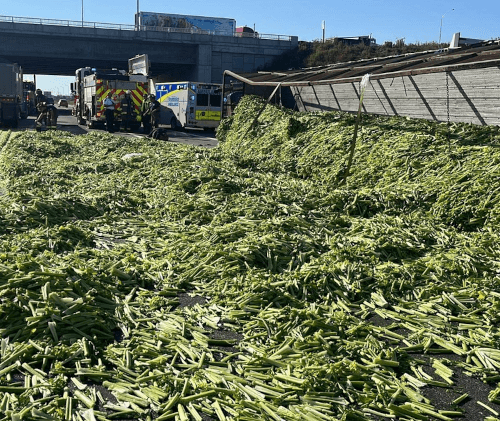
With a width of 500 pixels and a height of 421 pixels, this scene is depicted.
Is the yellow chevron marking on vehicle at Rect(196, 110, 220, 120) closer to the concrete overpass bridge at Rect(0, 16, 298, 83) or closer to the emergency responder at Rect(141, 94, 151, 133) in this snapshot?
the emergency responder at Rect(141, 94, 151, 133)

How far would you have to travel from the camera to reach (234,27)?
67875 mm

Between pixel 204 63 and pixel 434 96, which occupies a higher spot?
pixel 204 63

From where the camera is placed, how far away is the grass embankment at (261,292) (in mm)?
3674

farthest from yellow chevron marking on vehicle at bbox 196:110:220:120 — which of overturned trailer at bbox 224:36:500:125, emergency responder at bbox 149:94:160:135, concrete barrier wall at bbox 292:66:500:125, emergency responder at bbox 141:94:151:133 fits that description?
concrete barrier wall at bbox 292:66:500:125

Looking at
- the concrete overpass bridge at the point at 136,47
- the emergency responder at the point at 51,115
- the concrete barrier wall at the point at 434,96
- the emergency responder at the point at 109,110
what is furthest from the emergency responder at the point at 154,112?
the concrete overpass bridge at the point at 136,47

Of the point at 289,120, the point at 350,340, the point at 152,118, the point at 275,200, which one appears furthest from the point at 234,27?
the point at 350,340

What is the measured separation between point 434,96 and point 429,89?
0.87 feet

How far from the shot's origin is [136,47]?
186ft

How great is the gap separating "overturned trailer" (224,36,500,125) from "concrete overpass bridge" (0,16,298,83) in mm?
41311

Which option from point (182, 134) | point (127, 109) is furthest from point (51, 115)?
point (182, 134)

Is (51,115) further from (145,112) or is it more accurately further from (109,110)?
(145,112)

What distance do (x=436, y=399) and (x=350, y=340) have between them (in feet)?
2.85

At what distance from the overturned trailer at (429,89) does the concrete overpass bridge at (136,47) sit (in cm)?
4131

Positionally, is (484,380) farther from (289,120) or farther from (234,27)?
(234,27)
